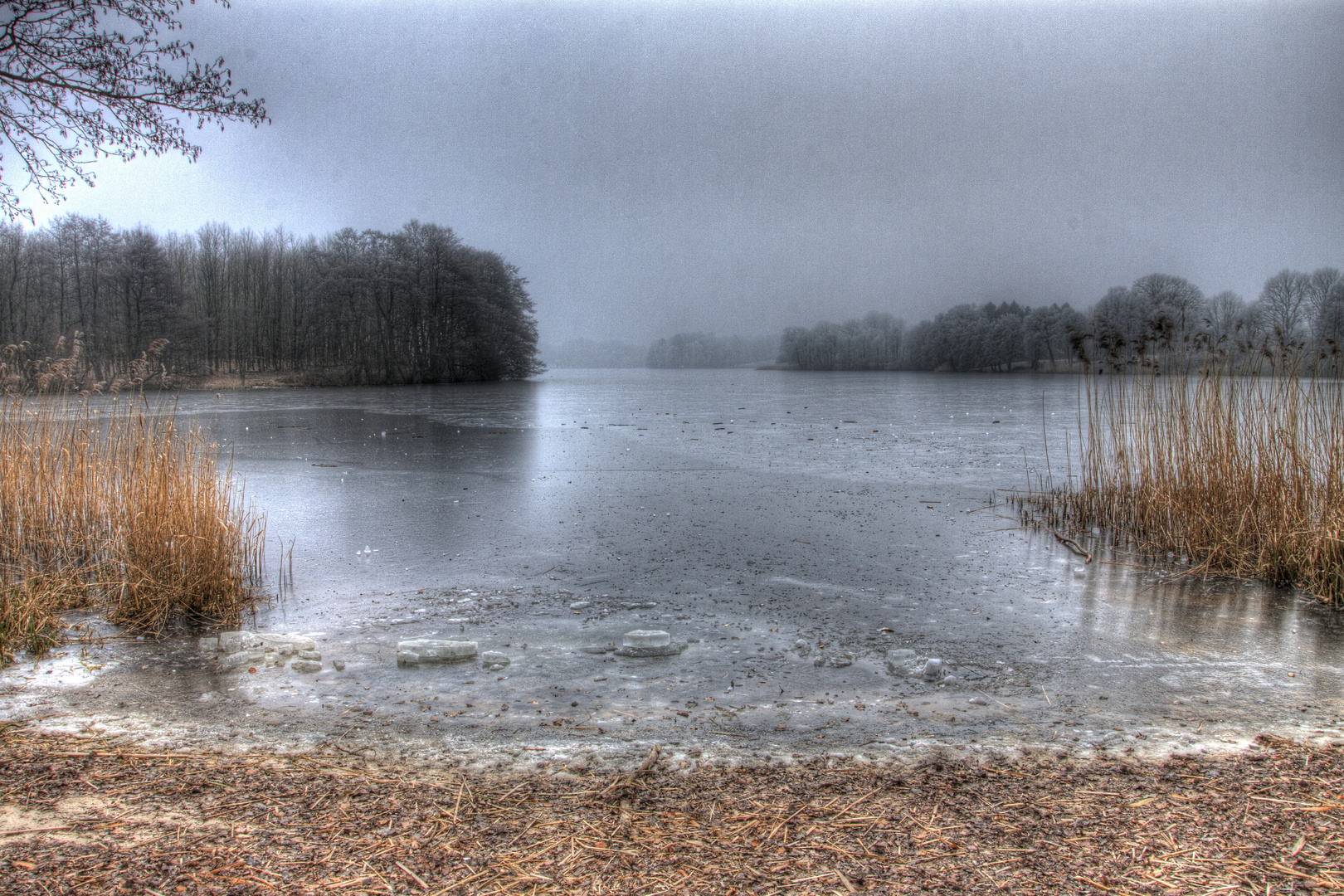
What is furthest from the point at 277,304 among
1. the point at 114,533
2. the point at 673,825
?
the point at 673,825

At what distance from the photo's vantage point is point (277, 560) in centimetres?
616

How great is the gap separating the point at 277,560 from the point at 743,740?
4600 millimetres

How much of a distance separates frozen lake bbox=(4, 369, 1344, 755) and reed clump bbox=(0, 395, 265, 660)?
380 millimetres

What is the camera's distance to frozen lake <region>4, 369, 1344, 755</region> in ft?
10.7

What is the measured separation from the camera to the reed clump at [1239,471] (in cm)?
550

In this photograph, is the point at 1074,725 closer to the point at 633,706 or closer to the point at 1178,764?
the point at 1178,764

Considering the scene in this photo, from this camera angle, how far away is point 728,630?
4.49 meters

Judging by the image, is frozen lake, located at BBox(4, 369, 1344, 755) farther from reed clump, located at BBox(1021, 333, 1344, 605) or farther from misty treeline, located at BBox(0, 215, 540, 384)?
misty treeline, located at BBox(0, 215, 540, 384)

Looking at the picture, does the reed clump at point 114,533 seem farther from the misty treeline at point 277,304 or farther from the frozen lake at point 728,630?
the misty treeline at point 277,304

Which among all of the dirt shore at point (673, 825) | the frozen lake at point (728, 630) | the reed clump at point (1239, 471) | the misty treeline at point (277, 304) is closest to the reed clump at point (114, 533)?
the frozen lake at point (728, 630)

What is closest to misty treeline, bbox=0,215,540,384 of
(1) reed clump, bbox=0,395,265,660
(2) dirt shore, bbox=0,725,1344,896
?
(1) reed clump, bbox=0,395,265,660

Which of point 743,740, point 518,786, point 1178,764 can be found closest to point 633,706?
point 743,740

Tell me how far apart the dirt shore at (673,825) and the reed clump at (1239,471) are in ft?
10.6

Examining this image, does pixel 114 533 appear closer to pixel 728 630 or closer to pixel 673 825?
pixel 728 630
